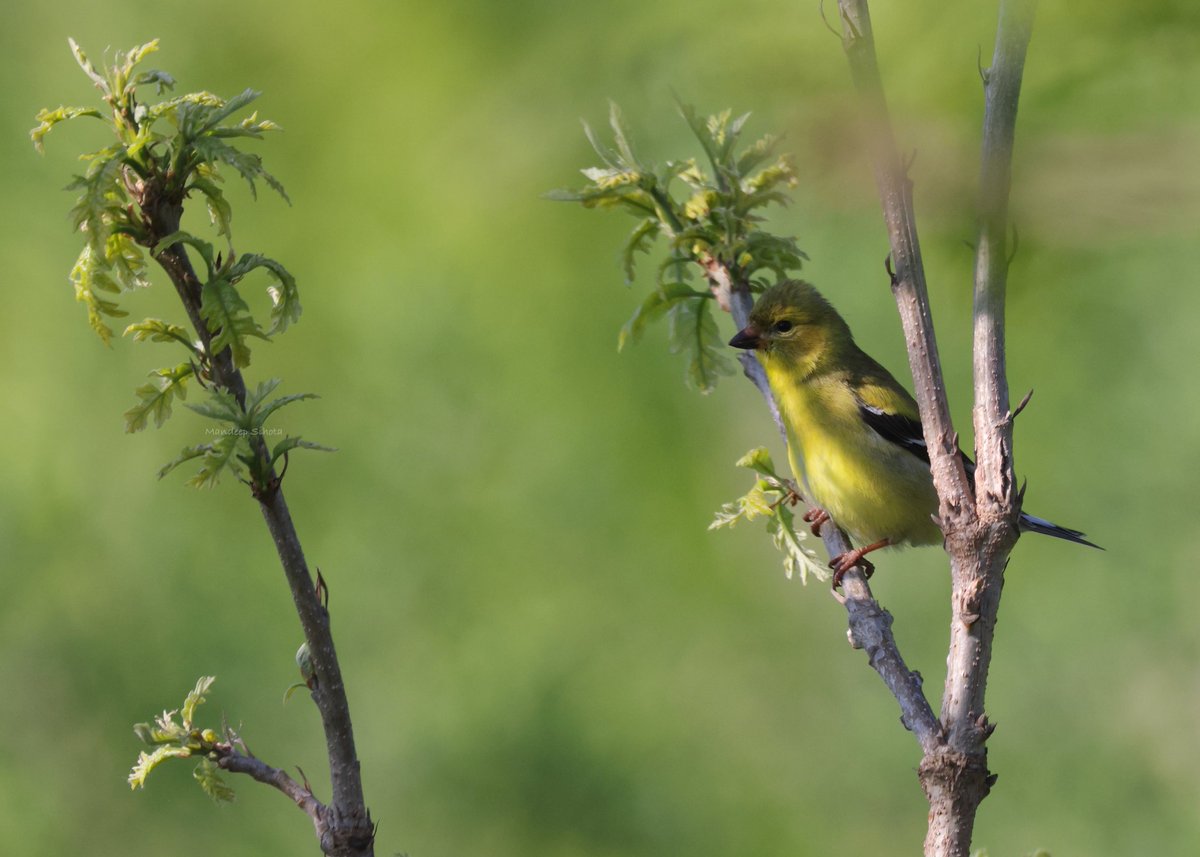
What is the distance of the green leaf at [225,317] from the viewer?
1674 mm

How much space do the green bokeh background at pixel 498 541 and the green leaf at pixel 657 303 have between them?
1252 mm

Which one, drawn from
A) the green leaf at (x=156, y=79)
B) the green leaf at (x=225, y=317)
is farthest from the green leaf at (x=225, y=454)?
the green leaf at (x=156, y=79)

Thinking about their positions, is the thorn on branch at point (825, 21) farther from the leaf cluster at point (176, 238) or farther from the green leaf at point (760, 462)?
the green leaf at point (760, 462)

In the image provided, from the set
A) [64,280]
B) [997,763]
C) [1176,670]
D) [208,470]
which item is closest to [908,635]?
[997,763]

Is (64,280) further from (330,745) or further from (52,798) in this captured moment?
(330,745)

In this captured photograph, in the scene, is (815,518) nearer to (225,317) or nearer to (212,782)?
(212,782)

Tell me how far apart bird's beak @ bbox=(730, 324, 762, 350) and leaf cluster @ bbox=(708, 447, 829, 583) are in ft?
1.29

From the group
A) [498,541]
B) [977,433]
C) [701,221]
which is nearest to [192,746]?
[977,433]

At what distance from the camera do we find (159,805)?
4.80 m

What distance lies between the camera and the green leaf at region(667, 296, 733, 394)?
3070mm

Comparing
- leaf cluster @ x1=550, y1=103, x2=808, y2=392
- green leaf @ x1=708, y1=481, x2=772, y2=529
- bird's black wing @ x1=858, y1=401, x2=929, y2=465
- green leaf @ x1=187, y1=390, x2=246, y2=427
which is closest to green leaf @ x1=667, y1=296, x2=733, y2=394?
leaf cluster @ x1=550, y1=103, x2=808, y2=392

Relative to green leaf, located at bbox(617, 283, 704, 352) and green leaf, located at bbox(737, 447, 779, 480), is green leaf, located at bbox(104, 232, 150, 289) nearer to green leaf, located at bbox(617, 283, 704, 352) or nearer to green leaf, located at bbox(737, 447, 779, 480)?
green leaf, located at bbox(617, 283, 704, 352)

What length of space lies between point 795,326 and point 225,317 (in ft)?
10.9

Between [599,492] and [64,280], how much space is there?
2667mm
